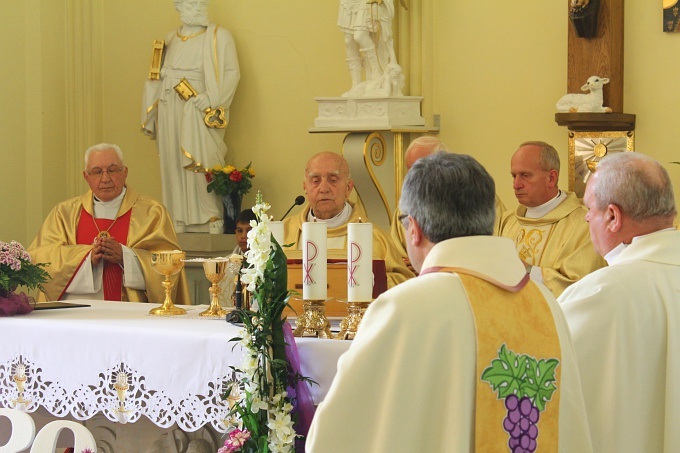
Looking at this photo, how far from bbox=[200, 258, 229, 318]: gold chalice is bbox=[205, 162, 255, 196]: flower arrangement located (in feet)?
11.4

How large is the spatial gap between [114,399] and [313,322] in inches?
30.8

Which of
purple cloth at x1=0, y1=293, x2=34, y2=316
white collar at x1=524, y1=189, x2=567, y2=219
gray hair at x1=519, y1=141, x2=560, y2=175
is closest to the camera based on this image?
purple cloth at x1=0, y1=293, x2=34, y2=316

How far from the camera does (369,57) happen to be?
694 centimetres

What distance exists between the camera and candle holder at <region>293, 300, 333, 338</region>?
346cm

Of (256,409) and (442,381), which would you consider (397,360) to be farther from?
(256,409)

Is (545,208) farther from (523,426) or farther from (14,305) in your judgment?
(523,426)

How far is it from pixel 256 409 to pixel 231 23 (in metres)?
5.40


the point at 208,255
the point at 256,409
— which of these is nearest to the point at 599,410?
the point at 256,409

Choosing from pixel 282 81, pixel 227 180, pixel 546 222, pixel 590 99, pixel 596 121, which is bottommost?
pixel 546 222

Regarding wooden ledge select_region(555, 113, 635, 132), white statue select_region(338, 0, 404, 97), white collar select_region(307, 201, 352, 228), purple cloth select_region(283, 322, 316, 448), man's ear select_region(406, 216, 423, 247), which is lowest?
purple cloth select_region(283, 322, 316, 448)

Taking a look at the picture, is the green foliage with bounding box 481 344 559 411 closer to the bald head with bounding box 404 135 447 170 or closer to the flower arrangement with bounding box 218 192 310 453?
the flower arrangement with bounding box 218 192 310 453

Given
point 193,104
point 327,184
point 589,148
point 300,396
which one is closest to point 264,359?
point 300,396

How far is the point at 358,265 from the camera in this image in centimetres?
342

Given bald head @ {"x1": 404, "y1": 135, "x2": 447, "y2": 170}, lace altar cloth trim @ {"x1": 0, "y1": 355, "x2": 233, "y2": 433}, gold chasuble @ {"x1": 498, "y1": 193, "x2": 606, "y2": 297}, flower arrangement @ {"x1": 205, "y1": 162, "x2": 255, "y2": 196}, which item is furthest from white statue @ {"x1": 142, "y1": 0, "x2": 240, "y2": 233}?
lace altar cloth trim @ {"x1": 0, "y1": 355, "x2": 233, "y2": 433}
